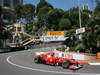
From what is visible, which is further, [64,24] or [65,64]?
[64,24]

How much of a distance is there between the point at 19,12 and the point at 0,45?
54055mm

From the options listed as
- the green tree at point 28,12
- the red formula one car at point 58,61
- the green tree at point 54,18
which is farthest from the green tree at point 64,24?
the red formula one car at point 58,61

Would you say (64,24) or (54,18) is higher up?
(54,18)

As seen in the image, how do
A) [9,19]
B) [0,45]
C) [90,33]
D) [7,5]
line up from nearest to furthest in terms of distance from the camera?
[90,33], [0,45], [9,19], [7,5]

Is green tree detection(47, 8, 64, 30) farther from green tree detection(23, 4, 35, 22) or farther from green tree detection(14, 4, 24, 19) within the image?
green tree detection(14, 4, 24, 19)

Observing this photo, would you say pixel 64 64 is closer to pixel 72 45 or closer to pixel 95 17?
pixel 95 17

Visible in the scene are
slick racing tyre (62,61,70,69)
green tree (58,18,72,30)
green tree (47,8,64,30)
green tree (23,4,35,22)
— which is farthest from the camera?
Result: green tree (23,4,35,22)

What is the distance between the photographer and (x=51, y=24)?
308ft

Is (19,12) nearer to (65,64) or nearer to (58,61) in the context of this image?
(58,61)

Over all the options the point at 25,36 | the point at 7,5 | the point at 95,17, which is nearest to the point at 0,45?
the point at 25,36

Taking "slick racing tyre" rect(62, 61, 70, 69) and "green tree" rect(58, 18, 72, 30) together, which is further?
"green tree" rect(58, 18, 72, 30)

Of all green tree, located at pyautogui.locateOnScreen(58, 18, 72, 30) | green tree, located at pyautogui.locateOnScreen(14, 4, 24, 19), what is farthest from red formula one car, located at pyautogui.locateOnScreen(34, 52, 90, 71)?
green tree, located at pyautogui.locateOnScreen(14, 4, 24, 19)

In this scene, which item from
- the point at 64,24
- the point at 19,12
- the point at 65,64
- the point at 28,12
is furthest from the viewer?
the point at 19,12

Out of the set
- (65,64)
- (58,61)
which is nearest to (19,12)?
(58,61)
